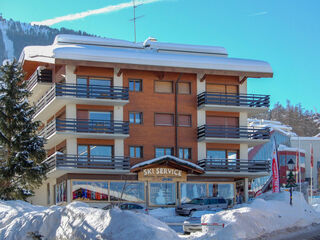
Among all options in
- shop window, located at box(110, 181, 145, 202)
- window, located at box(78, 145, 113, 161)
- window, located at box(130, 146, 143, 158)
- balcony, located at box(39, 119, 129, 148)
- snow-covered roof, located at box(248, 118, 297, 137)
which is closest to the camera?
balcony, located at box(39, 119, 129, 148)

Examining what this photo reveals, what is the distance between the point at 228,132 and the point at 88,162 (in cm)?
1192

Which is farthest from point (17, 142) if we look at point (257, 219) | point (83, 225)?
point (83, 225)

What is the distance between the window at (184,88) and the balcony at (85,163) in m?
7.53

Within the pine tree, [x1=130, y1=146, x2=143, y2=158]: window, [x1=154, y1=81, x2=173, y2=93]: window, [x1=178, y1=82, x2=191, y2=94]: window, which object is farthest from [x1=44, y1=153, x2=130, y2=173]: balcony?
[x1=178, y1=82, x2=191, y2=94]: window

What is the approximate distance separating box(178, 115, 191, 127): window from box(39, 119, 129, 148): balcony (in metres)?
5.02

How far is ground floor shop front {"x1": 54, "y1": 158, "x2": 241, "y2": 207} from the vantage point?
45375 millimetres

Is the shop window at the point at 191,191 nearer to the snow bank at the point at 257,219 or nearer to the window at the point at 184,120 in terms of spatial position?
the window at the point at 184,120

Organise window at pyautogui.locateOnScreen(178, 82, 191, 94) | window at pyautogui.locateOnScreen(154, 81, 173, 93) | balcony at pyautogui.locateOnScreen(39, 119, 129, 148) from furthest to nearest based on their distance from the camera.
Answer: window at pyautogui.locateOnScreen(178, 82, 191, 94) < window at pyautogui.locateOnScreen(154, 81, 173, 93) < balcony at pyautogui.locateOnScreen(39, 119, 129, 148)

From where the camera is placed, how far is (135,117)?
1896 inches

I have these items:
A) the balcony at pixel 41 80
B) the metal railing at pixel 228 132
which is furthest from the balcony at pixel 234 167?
the balcony at pixel 41 80

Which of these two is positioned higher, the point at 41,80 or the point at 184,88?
the point at 41,80

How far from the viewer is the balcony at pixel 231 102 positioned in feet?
161

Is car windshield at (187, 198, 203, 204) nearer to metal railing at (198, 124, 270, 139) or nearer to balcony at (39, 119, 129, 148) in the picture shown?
metal railing at (198, 124, 270, 139)

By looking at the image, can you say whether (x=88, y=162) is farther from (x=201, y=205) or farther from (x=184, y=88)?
(x=184, y=88)
